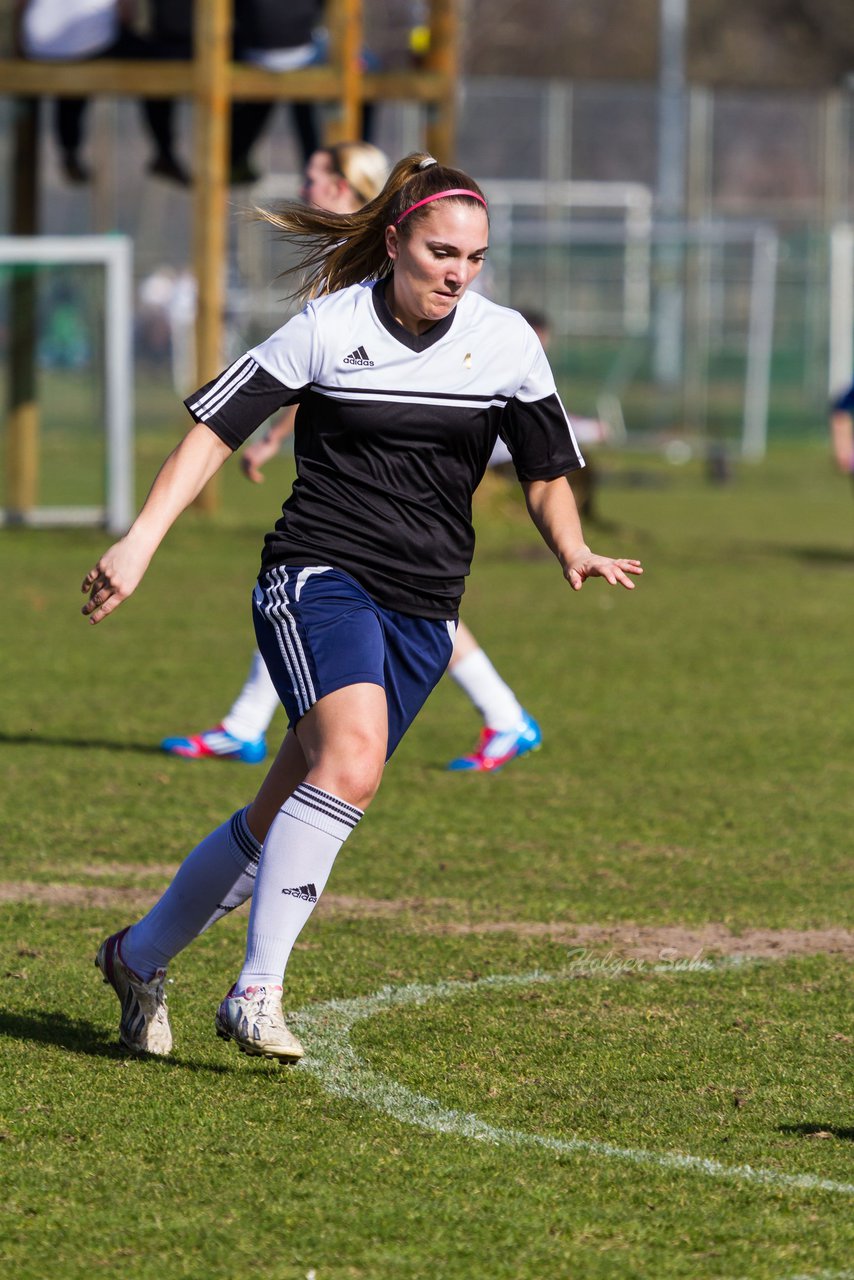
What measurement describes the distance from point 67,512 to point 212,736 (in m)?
7.50

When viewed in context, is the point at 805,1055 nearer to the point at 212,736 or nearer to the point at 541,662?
the point at 212,736

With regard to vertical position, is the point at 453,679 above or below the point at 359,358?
below

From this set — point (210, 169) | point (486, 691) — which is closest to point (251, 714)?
point (486, 691)

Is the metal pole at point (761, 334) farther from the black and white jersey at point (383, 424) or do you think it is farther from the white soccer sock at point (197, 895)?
the white soccer sock at point (197, 895)

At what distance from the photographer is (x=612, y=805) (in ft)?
24.1

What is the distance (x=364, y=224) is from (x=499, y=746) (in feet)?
11.7

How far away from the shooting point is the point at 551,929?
5672 millimetres

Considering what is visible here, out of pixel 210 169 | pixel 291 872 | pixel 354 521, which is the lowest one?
pixel 291 872

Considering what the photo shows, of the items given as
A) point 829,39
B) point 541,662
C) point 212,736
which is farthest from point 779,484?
point 829,39

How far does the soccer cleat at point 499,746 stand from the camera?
7918 mm

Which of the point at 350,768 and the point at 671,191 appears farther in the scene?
the point at 671,191

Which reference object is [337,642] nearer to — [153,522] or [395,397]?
[153,522]

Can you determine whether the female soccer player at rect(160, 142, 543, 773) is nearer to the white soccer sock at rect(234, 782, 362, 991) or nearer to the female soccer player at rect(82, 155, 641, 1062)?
the female soccer player at rect(82, 155, 641, 1062)

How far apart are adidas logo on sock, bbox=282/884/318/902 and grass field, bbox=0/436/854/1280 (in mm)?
404
